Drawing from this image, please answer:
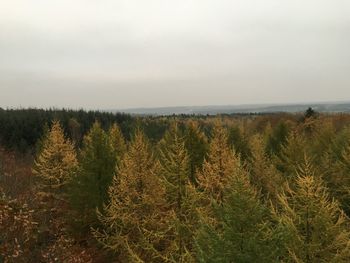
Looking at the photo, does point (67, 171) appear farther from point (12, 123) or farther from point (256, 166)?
point (12, 123)

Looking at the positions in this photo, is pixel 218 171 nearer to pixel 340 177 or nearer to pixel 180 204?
pixel 180 204

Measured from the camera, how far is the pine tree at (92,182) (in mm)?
24469

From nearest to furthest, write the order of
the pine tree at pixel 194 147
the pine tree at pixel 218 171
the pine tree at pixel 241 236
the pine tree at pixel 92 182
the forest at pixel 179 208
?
1. the pine tree at pixel 241 236
2. the forest at pixel 179 208
3. the pine tree at pixel 218 171
4. the pine tree at pixel 92 182
5. the pine tree at pixel 194 147

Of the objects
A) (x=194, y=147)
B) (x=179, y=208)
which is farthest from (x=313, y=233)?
(x=194, y=147)

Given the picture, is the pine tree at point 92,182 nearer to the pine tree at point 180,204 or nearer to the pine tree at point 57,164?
the pine tree at point 57,164

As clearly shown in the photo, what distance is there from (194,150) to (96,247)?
35.9ft

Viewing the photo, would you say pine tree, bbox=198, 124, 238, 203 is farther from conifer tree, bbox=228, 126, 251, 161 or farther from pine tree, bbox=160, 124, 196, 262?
conifer tree, bbox=228, 126, 251, 161

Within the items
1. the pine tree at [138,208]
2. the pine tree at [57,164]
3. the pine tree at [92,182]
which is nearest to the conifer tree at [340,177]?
the pine tree at [138,208]

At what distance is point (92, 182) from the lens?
2455 centimetres

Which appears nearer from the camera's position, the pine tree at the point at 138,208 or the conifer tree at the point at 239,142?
the pine tree at the point at 138,208

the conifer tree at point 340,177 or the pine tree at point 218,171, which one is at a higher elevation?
the pine tree at point 218,171

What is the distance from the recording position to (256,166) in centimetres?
3106

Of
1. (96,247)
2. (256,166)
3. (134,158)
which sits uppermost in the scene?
(134,158)

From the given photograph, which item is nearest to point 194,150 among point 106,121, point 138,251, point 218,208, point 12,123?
point 138,251
